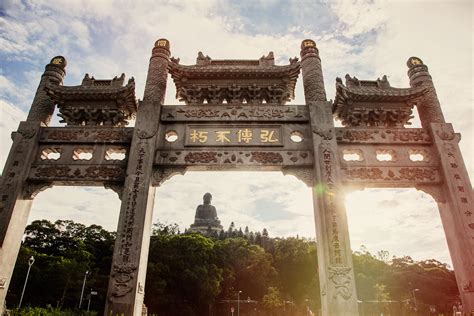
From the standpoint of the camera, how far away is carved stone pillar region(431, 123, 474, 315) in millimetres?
7324

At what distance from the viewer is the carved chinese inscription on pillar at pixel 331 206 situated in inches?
291

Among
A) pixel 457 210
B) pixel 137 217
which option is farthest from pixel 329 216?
pixel 137 217

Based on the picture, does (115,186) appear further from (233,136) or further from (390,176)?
(390,176)

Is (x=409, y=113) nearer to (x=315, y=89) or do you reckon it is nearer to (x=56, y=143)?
(x=315, y=89)

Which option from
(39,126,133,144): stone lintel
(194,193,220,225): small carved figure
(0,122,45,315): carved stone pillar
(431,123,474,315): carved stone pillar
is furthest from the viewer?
(194,193,220,225): small carved figure

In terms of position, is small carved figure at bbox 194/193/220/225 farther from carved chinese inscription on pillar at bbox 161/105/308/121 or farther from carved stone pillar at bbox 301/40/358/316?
carved stone pillar at bbox 301/40/358/316

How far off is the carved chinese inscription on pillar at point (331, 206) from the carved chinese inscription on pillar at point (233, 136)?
1.31m

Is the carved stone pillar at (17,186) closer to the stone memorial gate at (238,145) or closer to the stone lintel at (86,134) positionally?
the stone memorial gate at (238,145)

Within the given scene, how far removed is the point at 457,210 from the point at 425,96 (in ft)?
12.0

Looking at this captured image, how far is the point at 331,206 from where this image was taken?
7820 millimetres

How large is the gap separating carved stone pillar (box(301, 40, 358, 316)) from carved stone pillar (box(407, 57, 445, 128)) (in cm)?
299

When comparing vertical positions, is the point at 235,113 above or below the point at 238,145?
above

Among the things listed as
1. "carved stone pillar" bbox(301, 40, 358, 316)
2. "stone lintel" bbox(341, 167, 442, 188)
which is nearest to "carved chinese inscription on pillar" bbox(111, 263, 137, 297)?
"carved stone pillar" bbox(301, 40, 358, 316)

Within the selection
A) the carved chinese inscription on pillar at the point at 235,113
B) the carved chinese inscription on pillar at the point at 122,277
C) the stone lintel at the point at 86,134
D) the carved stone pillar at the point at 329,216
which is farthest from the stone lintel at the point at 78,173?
→ the carved stone pillar at the point at 329,216
